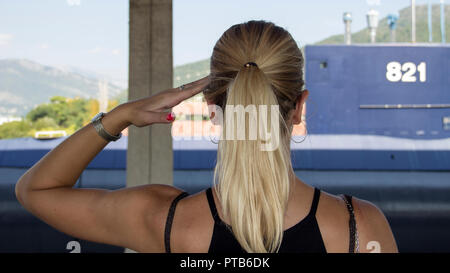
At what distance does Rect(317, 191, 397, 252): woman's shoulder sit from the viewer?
915 millimetres

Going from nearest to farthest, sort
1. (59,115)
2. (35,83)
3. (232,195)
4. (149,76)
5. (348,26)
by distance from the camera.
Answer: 1. (232,195)
2. (149,76)
3. (348,26)
4. (59,115)
5. (35,83)

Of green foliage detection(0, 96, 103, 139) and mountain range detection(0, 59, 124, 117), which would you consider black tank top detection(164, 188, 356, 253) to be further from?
mountain range detection(0, 59, 124, 117)

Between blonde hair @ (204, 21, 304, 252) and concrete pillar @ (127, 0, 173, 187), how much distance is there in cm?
376

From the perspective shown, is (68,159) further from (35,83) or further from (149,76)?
(35,83)

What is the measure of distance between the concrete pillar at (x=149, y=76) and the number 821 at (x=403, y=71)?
10312 mm

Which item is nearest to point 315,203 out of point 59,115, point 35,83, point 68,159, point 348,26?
point 68,159

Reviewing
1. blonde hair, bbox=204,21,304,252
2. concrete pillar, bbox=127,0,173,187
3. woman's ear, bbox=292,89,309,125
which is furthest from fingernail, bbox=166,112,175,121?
concrete pillar, bbox=127,0,173,187

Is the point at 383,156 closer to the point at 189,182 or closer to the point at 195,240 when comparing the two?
the point at 189,182

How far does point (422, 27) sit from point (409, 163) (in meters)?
63.3

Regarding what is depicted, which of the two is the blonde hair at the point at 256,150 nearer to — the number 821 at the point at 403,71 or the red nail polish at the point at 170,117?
the red nail polish at the point at 170,117

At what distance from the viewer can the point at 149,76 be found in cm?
466

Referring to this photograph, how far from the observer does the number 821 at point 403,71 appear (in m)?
13.8

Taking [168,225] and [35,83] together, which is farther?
[35,83]

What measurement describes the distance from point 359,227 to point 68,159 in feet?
1.85
